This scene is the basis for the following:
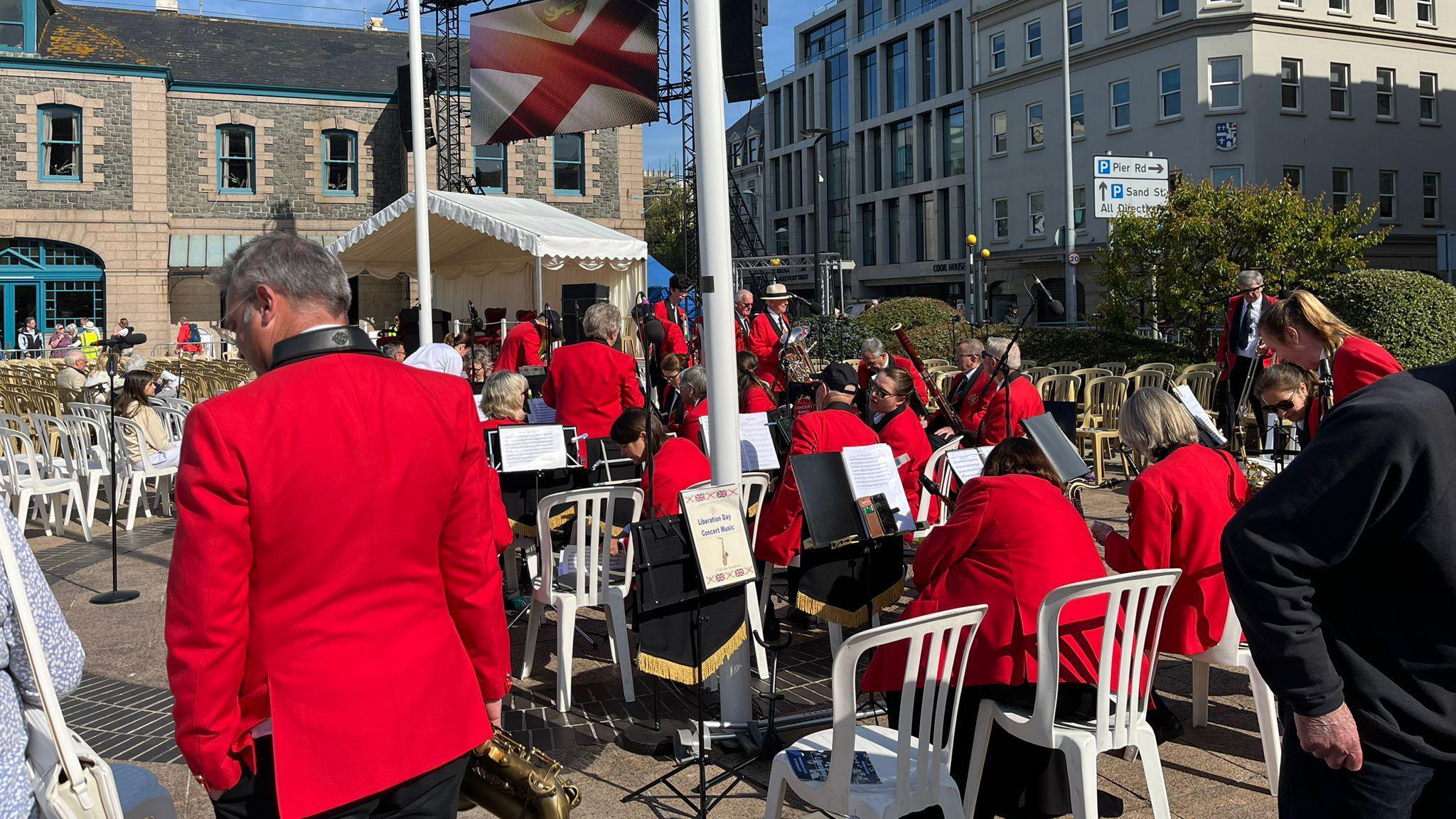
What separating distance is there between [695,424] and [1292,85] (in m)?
31.3

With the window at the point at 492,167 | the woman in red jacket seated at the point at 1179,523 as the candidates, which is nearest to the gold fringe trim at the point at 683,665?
the woman in red jacket seated at the point at 1179,523

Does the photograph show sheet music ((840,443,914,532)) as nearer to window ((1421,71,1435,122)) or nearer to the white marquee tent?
the white marquee tent

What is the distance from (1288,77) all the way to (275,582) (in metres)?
35.4

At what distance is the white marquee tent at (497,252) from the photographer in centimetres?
1540

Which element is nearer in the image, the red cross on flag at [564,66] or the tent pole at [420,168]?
the tent pole at [420,168]

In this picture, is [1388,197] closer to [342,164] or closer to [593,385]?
[342,164]

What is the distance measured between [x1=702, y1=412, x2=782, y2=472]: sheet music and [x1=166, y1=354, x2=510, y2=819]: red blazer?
12.1 ft

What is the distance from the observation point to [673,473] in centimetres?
511

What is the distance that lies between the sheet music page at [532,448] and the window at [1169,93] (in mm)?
30502

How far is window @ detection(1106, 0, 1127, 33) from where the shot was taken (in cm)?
3350

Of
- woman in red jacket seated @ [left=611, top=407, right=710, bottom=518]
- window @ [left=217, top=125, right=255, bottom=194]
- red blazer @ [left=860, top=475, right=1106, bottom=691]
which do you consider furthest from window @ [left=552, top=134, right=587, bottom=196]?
red blazer @ [left=860, top=475, right=1106, bottom=691]

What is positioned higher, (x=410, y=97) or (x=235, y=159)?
(x=235, y=159)

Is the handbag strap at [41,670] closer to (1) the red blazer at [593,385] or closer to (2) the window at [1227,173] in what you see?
(1) the red blazer at [593,385]

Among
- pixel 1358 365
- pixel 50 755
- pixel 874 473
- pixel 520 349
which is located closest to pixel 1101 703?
pixel 874 473
